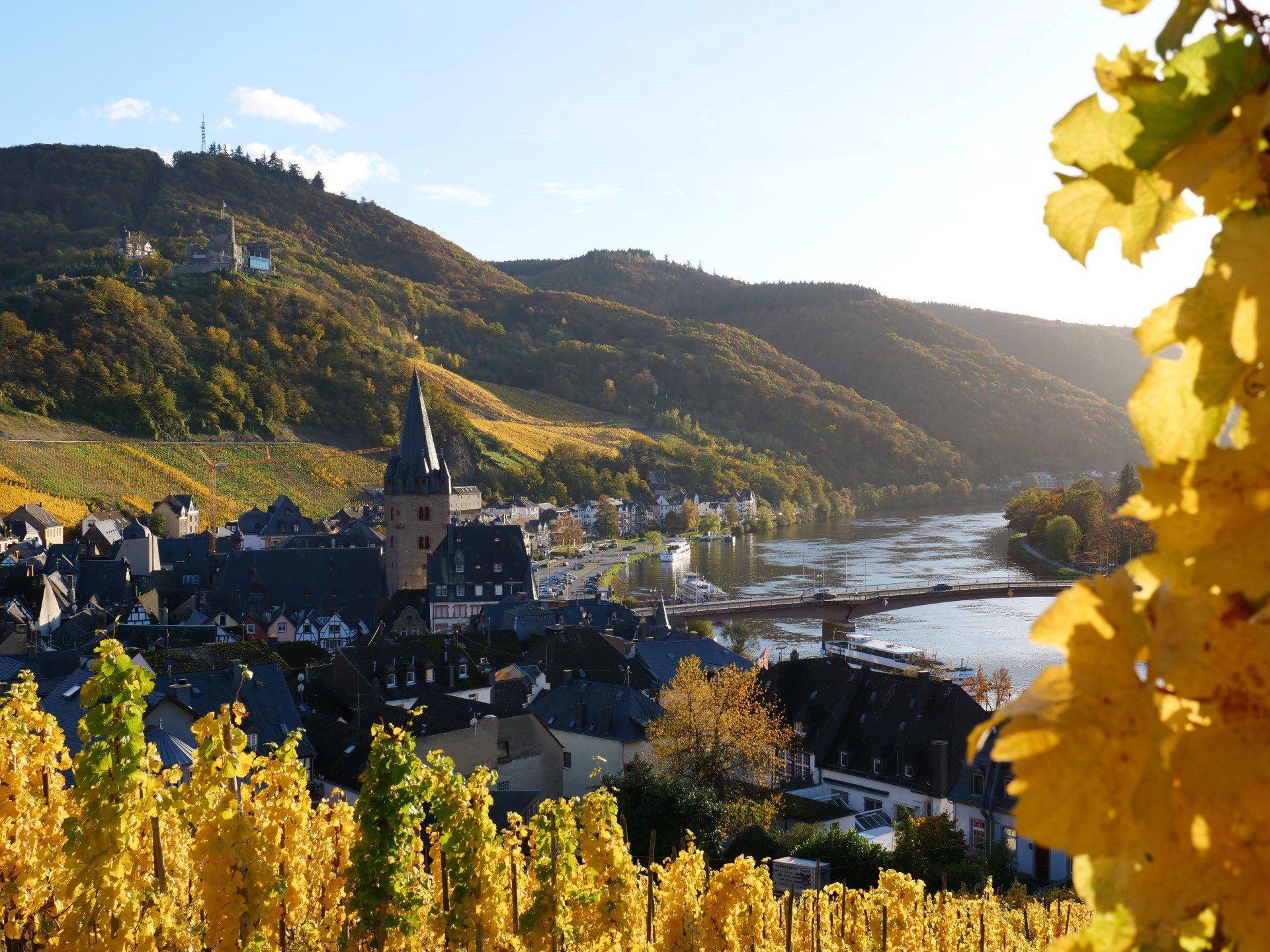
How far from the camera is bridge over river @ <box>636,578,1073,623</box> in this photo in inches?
1865

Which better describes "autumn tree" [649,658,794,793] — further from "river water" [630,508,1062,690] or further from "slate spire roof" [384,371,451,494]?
"slate spire roof" [384,371,451,494]

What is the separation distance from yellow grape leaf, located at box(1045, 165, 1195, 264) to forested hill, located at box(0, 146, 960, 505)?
8666 centimetres

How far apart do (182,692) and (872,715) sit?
16195mm

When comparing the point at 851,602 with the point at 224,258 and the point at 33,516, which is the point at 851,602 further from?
the point at 224,258

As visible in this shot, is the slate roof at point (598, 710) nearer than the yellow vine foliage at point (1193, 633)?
No

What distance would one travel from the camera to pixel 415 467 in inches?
1833

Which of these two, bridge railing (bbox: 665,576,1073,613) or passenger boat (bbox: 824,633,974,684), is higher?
bridge railing (bbox: 665,576,1073,613)

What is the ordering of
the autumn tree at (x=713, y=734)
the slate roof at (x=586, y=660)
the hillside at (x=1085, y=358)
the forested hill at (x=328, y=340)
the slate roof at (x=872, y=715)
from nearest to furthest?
the autumn tree at (x=713, y=734) → the slate roof at (x=872, y=715) → the slate roof at (x=586, y=660) → the forested hill at (x=328, y=340) → the hillside at (x=1085, y=358)

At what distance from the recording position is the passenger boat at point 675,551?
76.1 m

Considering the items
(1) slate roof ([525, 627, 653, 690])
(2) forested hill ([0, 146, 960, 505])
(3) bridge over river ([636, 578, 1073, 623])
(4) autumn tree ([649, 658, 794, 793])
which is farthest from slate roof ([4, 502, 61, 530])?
(4) autumn tree ([649, 658, 794, 793])

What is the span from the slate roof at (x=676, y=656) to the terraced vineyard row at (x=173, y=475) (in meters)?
43.2

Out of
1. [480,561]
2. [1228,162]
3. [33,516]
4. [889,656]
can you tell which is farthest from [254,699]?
[33,516]

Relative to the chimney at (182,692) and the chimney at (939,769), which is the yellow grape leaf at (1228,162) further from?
the chimney at (939,769)

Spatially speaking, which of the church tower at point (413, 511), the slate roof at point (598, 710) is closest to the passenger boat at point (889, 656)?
the slate roof at point (598, 710)
